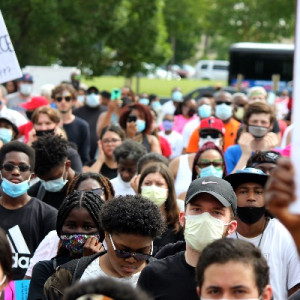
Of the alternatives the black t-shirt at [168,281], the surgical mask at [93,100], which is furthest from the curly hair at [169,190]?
the surgical mask at [93,100]

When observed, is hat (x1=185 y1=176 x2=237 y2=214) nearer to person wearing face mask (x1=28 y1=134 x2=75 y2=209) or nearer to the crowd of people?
the crowd of people

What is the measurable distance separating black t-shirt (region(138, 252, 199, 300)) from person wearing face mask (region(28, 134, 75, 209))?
129 inches

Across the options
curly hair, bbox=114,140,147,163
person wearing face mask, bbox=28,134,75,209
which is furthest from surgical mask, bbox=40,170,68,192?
curly hair, bbox=114,140,147,163

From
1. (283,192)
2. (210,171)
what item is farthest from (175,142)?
(283,192)

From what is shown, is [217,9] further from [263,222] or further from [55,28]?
[263,222]

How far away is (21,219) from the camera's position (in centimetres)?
717

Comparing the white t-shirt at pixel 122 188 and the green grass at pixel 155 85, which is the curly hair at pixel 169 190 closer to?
the white t-shirt at pixel 122 188

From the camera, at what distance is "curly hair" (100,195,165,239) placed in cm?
541

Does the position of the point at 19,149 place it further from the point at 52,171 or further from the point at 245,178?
the point at 245,178

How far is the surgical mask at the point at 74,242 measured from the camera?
19.7 ft

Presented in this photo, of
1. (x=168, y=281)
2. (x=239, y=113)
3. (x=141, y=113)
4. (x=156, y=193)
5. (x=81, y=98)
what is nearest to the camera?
(x=168, y=281)

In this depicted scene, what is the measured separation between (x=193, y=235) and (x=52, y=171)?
10.8ft

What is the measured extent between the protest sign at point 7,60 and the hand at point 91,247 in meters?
2.25

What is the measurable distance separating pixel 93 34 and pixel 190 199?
67.4 feet
